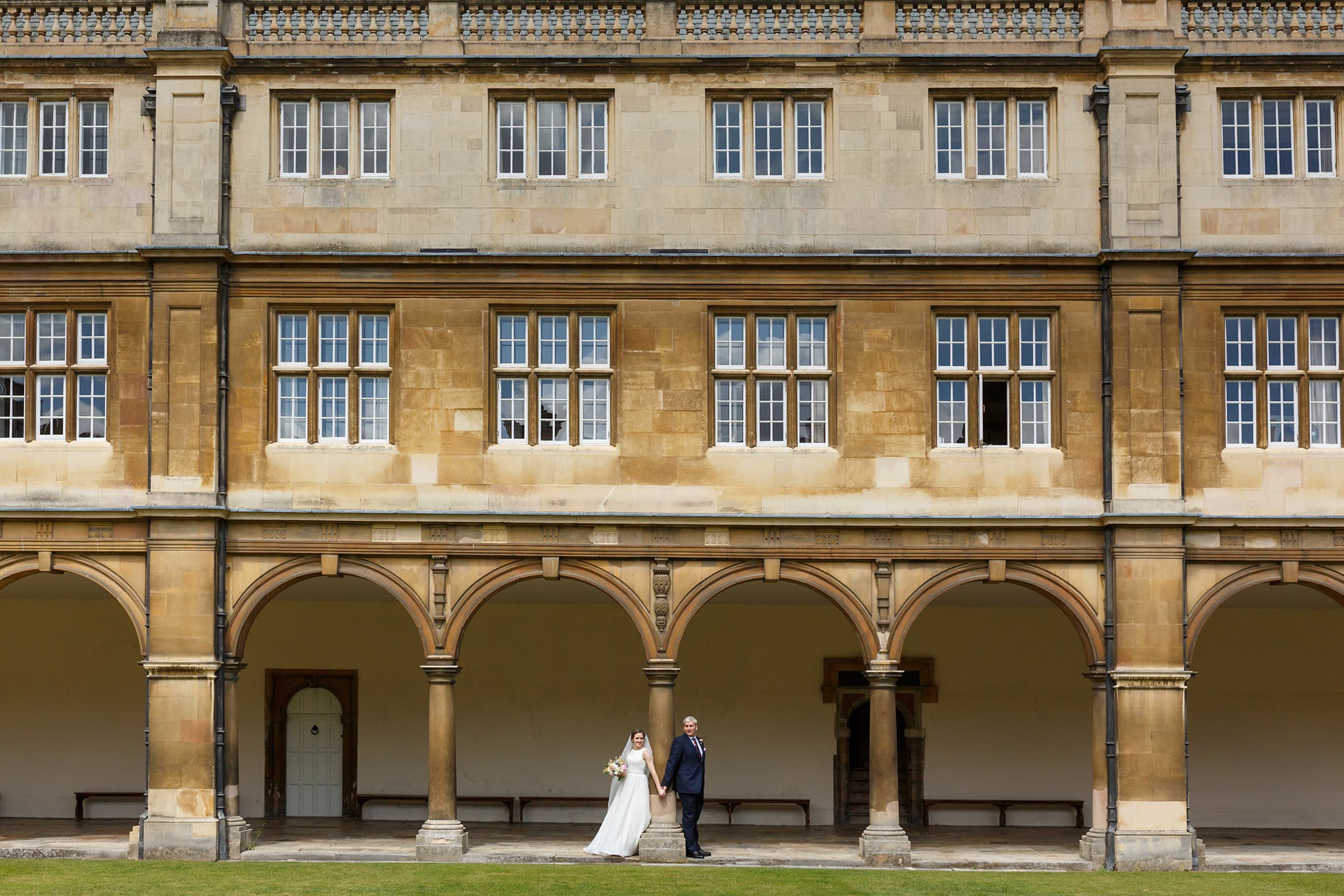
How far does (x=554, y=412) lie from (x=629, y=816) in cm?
534

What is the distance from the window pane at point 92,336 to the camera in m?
22.3

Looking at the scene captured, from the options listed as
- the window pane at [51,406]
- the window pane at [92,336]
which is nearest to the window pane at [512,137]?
the window pane at [92,336]

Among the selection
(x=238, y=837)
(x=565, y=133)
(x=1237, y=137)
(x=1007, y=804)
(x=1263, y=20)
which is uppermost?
(x=1263, y=20)

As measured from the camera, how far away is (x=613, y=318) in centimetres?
2228

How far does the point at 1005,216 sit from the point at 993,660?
23.6 ft

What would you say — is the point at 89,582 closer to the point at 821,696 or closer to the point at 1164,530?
the point at 821,696

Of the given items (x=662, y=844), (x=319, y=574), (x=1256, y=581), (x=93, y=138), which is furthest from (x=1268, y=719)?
(x=93, y=138)

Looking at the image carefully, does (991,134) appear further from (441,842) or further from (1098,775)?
(441,842)

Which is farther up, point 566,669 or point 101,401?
point 101,401

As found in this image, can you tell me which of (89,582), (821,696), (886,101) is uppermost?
(886,101)

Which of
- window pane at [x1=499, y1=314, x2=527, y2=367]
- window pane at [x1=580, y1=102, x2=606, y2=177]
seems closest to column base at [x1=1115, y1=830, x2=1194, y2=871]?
window pane at [x1=499, y1=314, x2=527, y2=367]

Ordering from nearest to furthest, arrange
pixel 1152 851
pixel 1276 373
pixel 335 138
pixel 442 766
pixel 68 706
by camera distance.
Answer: pixel 1152 851, pixel 442 766, pixel 1276 373, pixel 335 138, pixel 68 706

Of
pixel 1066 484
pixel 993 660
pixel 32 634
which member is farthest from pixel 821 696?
pixel 32 634

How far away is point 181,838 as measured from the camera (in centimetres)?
2120
